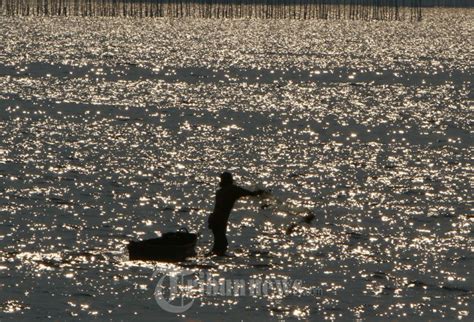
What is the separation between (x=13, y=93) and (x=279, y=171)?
38333 millimetres

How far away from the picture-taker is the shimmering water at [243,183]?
31.0 m

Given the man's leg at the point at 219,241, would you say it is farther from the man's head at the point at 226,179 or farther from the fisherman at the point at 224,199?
the man's head at the point at 226,179

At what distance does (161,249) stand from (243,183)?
16.1m

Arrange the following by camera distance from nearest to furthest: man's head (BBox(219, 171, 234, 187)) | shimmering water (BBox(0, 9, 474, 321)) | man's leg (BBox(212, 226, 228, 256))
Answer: shimmering water (BBox(0, 9, 474, 321)) < man's head (BBox(219, 171, 234, 187)) < man's leg (BBox(212, 226, 228, 256))

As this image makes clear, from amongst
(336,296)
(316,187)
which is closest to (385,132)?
(316,187)

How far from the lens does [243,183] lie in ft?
159

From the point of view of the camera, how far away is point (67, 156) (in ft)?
177

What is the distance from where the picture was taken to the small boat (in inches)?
1283

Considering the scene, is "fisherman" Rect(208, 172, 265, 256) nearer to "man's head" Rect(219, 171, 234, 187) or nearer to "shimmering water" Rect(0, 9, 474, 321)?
"man's head" Rect(219, 171, 234, 187)

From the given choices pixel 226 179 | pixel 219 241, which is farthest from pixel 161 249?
pixel 226 179

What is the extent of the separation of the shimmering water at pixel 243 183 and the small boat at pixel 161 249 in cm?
39

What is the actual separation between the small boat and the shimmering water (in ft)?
1.28

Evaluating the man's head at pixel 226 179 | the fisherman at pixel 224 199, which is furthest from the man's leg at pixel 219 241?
the man's head at pixel 226 179

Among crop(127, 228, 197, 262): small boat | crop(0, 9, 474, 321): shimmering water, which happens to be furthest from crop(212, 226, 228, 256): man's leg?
crop(127, 228, 197, 262): small boat
